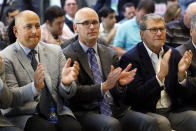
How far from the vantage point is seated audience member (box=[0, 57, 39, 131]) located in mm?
3283

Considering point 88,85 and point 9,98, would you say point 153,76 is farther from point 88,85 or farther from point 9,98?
point 9,98

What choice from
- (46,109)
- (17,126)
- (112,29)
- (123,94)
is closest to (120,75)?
(123,94)

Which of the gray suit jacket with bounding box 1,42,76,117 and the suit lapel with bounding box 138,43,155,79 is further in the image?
the suit lapel with bounding box 138,43,155,79

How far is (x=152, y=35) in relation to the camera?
4.03 meters

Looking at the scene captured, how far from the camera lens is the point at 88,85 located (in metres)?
3.81

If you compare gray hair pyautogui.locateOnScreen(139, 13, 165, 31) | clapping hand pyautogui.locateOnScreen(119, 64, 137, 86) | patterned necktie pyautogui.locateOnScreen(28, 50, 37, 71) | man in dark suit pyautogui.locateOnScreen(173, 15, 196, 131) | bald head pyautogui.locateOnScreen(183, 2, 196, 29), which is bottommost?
man in dark suit pyautogui.locateOnScreen(173, 15, 196, 131)

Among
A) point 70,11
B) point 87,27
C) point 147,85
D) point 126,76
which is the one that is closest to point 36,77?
point 126,76

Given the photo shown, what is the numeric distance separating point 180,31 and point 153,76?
→ 144cm

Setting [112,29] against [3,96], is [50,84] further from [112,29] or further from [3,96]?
[112,29]

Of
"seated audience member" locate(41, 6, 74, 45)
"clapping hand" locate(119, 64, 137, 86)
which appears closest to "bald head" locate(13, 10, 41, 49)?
"clapping hand" locate(119, 64, 137, 86)

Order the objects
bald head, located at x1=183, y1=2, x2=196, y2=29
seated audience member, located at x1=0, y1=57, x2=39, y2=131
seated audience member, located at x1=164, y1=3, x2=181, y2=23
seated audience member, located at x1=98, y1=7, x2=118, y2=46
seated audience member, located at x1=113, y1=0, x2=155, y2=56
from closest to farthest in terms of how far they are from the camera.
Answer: seated audience member, located at x1=0, y1=57, x2=39, y2=131, bald head, located at x1=183, y1=2, x2=196, y2=29, seated audience member, located at x1=113, y1=0, x2=155, y2=56, seated audience member, located at x1=164, y1=3, x2=181, y2=23, seated audience member, located at x1=98, y1=7, x2=118, y2=46

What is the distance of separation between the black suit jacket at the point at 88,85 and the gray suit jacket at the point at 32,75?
15cm

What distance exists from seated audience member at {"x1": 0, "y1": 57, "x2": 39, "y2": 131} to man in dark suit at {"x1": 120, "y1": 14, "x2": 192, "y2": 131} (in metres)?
1.02

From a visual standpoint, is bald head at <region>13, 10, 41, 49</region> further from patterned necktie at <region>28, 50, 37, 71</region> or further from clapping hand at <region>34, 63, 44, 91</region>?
clapping hand at <region>34, 63, 44, 91</region>
